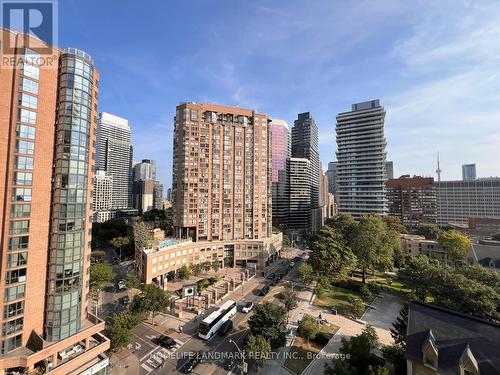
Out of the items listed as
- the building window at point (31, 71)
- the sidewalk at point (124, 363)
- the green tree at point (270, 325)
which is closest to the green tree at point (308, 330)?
the green tree at point (270, 325)

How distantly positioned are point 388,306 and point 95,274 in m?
77.7

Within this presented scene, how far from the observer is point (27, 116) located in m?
36.0

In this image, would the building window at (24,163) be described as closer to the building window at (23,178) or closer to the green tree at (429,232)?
the building window at (23,178)

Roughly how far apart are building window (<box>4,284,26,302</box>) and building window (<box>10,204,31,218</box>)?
991cm

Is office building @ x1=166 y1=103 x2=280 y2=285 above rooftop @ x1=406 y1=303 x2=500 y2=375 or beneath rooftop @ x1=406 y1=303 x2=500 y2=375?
above

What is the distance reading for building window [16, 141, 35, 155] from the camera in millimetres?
35000

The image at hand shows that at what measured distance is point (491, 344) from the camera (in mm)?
26438

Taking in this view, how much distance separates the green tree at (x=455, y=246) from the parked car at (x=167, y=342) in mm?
99523

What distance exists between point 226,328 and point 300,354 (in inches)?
599

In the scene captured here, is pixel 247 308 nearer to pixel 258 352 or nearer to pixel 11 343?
pixel 258 352

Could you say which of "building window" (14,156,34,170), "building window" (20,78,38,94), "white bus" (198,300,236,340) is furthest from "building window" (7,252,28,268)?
"white bus" (198,300,236,340)

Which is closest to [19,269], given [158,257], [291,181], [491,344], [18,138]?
[18,138]

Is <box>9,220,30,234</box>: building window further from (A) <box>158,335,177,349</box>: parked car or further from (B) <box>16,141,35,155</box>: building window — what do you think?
(A) <box>158,335,177,349</box>: parked car

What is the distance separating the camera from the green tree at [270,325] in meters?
42.1
